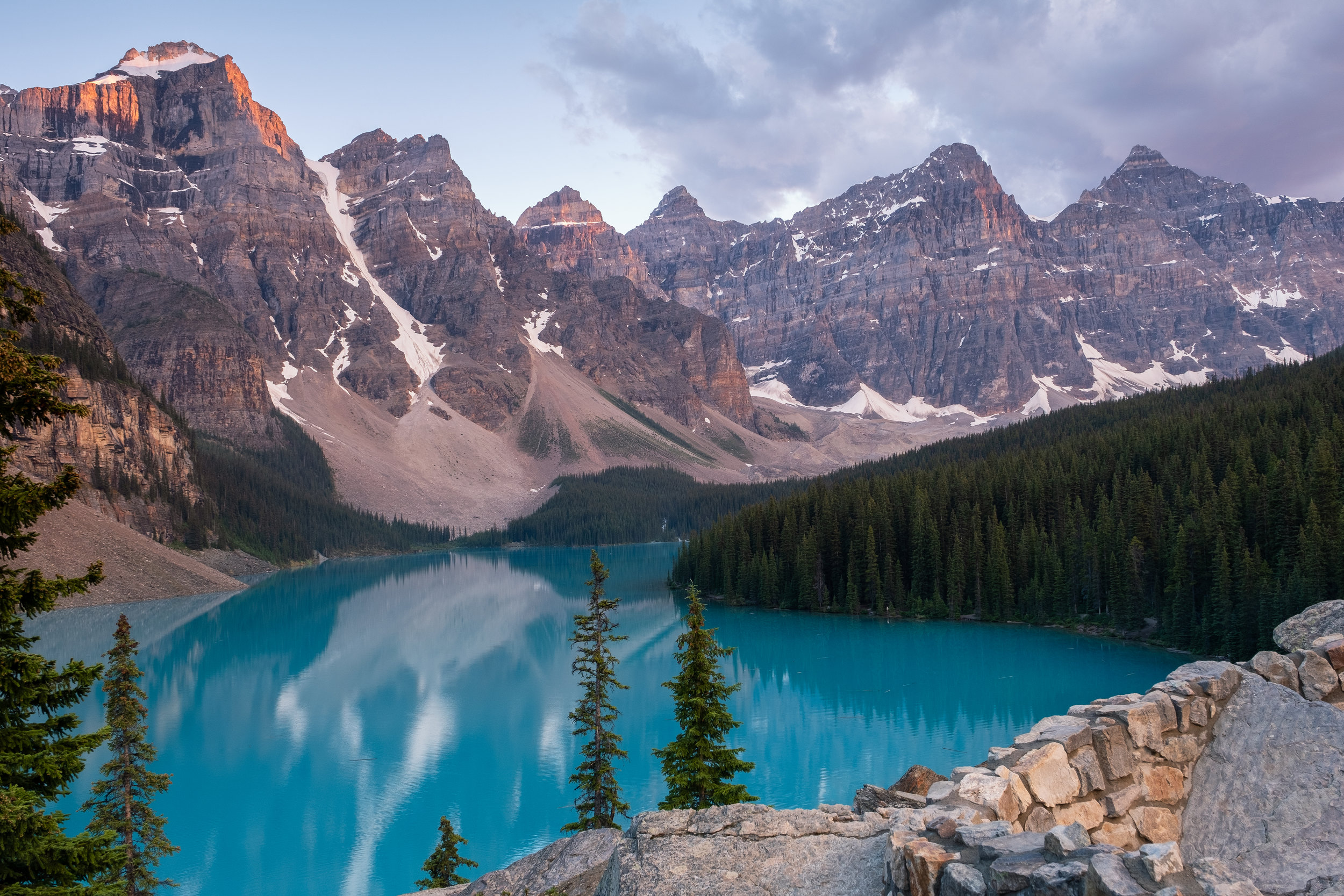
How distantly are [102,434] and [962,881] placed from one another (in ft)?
411

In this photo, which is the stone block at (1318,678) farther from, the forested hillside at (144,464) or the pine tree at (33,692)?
the forested hillside at (144,464)


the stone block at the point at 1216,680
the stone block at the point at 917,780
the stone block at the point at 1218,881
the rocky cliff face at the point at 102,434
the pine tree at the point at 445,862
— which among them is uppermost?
the rocky cliff face at the point at 102,434

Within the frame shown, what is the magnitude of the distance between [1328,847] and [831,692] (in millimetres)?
35651

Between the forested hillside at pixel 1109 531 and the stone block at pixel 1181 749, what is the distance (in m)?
37.4

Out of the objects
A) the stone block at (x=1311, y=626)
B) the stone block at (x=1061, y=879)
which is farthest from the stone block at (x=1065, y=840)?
the stone block at (x=1311, y=626)

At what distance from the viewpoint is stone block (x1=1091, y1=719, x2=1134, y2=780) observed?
939cm

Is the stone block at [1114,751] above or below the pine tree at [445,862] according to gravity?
above

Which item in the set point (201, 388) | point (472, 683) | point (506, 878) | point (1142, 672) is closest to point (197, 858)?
point (506, 878)

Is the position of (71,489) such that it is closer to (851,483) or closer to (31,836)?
(31,836)

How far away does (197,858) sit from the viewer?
25422mm

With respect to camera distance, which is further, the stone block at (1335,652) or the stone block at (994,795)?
the stone block at (1335,652)

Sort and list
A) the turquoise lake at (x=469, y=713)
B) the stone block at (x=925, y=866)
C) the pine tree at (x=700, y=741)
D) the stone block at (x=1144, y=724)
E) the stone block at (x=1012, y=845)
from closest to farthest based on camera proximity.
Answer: the stone block at (x=1012, y=845), the stone block at (x=925, y=866), the stone block at (x=1144, y=724), the pine tree at (x=700, y=741), the turquoise lake at (x=469, y=713)

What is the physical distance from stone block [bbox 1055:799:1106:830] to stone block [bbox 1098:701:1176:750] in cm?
84

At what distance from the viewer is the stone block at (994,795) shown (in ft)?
28.0
